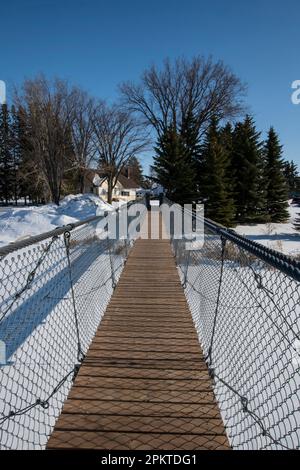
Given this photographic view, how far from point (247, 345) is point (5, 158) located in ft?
176

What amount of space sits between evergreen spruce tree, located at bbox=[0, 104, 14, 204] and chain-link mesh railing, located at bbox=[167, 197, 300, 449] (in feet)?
163

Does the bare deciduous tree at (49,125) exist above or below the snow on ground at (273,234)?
above

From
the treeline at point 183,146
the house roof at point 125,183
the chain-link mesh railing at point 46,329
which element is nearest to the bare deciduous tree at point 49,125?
the treeline at point 183,146

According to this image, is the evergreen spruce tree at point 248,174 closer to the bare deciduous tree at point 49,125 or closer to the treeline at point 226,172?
the treeline at point 226,172

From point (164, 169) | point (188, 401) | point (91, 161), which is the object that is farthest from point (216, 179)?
point (188, 401)

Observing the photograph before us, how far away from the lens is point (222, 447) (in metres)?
2.20

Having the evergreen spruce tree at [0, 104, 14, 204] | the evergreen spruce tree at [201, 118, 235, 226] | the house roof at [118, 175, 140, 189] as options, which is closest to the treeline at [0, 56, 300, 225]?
the evergreen spruce tree at [201, 118, 235, 226]

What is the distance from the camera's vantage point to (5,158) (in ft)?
167

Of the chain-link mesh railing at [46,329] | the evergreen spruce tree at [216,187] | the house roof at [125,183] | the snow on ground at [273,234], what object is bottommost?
the snow on ground at [273,234]

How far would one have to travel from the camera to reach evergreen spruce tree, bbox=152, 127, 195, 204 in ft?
88.2

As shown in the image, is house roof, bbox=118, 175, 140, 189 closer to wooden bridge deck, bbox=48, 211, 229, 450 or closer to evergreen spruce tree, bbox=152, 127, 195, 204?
evergreen spruce tree, bbox=152, 127, 195, 204

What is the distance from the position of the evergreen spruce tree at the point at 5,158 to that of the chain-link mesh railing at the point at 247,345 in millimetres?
49617

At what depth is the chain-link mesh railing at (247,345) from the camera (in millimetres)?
2394

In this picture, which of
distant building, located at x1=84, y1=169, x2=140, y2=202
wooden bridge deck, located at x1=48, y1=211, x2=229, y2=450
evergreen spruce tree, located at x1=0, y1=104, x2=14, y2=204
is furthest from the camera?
distant building, located at x1=84, y1=169, x2=140, y2=202
